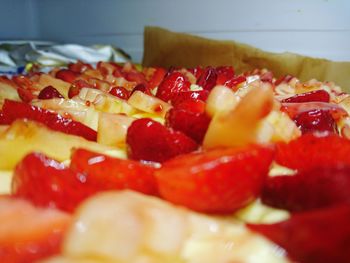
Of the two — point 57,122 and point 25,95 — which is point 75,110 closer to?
point 57,122

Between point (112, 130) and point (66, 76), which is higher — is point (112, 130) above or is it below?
above

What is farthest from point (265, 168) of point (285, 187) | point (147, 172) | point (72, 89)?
point (72, 89)

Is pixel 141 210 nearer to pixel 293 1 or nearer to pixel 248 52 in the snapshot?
pixel 248 52

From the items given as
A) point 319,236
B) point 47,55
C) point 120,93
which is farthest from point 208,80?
point 47,55

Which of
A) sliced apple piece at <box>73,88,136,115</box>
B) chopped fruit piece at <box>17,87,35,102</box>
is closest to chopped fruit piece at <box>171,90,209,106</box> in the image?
sliced apple piece at <box>73,88,136,115</box>

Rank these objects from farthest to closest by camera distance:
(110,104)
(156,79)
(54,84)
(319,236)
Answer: (156,79) → (54,84) → (110,104) → (319,236)

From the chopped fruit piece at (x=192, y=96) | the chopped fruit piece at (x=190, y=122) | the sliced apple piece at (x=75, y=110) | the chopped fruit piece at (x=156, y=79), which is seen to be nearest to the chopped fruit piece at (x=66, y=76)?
the chopped fruit piece at (x=156, y=79)

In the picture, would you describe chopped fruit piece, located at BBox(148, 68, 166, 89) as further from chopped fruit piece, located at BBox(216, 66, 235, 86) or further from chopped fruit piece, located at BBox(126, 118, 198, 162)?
chopped fruit piece, located at BBox(126, 118, 198, 162)
